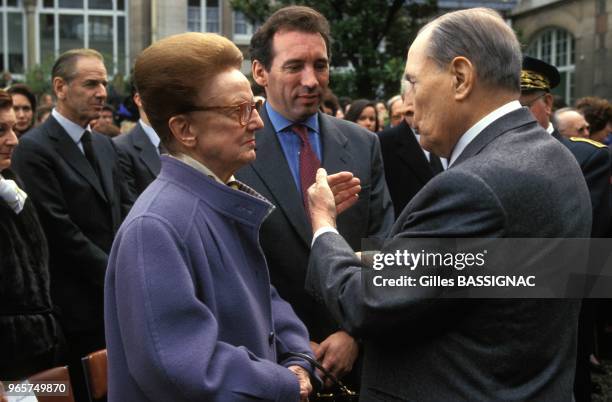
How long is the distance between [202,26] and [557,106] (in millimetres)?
21406

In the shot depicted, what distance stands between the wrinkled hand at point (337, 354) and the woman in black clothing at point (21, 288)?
1513mm

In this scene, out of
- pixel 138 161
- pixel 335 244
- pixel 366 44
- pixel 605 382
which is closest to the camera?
pixel 335 244

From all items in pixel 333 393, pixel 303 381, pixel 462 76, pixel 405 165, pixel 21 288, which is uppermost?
pixel 462 76

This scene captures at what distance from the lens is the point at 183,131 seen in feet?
7.13

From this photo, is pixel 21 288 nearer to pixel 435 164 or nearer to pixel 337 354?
pixel 337 354

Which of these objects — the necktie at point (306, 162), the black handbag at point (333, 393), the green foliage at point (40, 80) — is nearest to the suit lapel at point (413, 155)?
the necktie at point (306, 162)

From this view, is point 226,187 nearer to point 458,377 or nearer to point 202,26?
point 458,377

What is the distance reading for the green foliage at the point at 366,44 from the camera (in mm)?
12695

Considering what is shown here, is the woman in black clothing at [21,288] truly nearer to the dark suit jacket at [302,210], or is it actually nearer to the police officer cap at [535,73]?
the dark suit jacket at [302,210]

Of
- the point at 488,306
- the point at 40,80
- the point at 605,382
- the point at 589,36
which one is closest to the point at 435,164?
the point at 488,306

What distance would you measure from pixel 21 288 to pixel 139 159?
1.85 m

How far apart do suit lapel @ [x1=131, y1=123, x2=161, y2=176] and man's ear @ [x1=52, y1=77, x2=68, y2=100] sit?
26.3 inches

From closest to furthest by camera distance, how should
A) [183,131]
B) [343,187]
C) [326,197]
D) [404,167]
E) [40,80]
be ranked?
[183,131] → [326,197] → [343,187] → [404,167] → [40,80]

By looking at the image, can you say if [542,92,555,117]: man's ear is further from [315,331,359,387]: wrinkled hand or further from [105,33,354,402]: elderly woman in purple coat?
[105,33,354,402]: elderly woman in purple coat
